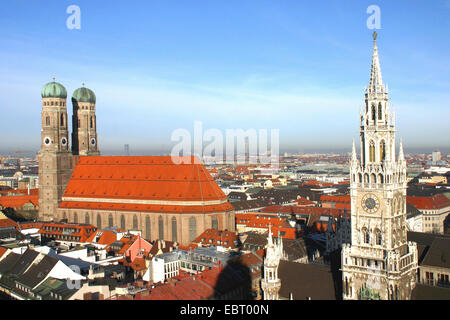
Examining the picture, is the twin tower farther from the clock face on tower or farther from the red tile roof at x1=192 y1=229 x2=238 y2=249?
the clock face on tower

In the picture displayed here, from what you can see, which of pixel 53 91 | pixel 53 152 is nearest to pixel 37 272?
pixel 53 152

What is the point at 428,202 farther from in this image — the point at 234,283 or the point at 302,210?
the point at 234,283

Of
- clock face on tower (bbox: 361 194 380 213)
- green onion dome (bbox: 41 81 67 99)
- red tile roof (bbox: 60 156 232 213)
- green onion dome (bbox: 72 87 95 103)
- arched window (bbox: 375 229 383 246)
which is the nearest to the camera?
arched window (bbox: 375 229 383 246)

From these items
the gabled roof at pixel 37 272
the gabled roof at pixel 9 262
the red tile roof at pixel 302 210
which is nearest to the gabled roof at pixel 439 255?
the gabled roof at pixel 37 272

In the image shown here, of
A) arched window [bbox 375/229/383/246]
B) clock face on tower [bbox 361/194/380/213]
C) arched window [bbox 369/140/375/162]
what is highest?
arched window [bbox 369/140/375/162]

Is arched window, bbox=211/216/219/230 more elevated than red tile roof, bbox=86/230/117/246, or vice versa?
arched window, bbox=211/216/219/230

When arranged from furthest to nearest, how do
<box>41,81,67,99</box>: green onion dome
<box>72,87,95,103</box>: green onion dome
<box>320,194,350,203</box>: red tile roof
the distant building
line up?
<box>320,194,350,203</box>: red tile roof → the distant building → <box>72,87,95,103</box>: green onion dome → <box>41,81,67,99</box>: green onion dome

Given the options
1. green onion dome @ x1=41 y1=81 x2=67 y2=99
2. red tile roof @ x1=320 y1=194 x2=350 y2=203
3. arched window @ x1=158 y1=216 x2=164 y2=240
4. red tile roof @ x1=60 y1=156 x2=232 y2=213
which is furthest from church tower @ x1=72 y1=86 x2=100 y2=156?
red tile roof @ x1=320 y1=194 x2=350 y2=203

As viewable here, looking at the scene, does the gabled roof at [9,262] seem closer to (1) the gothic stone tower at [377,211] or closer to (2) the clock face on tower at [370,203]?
(1) the gothic stone tower at [377,211]

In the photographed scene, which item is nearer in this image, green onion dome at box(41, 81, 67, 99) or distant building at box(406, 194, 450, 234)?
green onion dome at box(41, 81, 67, 99)
